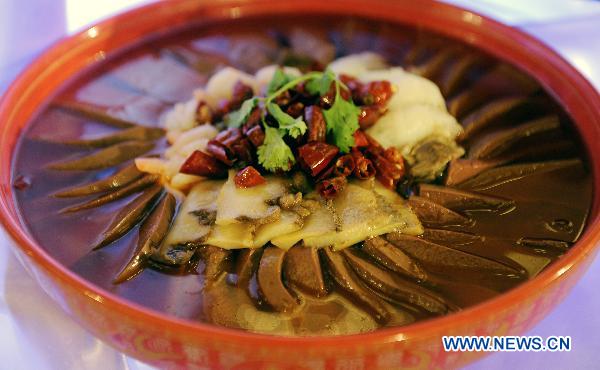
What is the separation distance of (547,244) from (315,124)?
99 centimetres

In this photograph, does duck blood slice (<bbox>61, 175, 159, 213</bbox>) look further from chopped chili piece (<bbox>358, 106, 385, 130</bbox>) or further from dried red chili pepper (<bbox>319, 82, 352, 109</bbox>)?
chopped chili piece (<bbox>358, 106, 385, 130</bbox>)

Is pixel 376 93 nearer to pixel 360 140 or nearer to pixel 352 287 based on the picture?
pixel 360 140

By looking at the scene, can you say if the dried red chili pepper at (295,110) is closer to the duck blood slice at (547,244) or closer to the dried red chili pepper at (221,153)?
the dried red chili pepper at (221,153)

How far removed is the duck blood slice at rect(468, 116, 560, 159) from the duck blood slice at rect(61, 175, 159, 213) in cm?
137

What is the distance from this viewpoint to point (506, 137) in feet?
8.96

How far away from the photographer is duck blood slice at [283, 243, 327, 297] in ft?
6.95

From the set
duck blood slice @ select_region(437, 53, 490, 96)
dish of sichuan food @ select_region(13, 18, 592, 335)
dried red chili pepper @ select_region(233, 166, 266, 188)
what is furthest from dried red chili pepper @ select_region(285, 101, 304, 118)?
duck blood slice @ select_region(437, 53, 490, 96)

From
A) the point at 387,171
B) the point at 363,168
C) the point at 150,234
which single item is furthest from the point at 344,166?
the point at 150,234

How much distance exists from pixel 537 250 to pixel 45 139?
2151mm

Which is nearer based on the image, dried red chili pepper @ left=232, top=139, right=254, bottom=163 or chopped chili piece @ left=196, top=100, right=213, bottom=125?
dried red chili pepper @ left=232, top=139, right=254, bottom=163

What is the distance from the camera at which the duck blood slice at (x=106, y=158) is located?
8.80 ft

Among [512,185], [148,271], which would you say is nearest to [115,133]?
[148,271]

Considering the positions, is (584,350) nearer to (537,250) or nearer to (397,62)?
(537,250)

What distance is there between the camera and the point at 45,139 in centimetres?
283
